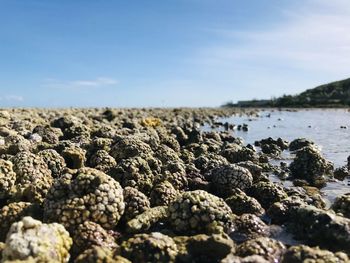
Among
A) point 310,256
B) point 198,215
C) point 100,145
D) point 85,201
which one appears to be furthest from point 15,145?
point 310,256

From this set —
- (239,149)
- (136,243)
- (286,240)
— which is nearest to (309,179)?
(239,149)

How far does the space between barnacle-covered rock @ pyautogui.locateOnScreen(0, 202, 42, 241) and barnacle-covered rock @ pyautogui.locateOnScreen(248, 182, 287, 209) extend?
14.4ft

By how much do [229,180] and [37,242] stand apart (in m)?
5.33

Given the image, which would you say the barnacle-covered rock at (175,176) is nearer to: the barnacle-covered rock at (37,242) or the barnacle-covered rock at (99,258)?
the barnacle-covered rock at (37,242)

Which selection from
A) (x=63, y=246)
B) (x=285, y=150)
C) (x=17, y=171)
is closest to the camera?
(x=63, y=246)

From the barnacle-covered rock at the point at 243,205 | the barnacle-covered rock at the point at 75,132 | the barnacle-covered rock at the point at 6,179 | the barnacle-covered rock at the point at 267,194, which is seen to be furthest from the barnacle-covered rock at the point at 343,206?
the barnacle-covered rock at the point at 75,132

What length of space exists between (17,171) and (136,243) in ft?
13.7

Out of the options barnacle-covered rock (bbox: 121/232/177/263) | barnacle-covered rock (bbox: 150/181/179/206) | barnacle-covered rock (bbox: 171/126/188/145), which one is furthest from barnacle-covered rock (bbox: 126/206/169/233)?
barnacle-covered rock (bbox: 171/126/188/145)

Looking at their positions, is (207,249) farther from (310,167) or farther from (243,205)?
(310,167)

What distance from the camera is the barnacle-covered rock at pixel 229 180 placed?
32.7 feet

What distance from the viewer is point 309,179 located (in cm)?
1280

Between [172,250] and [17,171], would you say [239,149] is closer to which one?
[17,171]

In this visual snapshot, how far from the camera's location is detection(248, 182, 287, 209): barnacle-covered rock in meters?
9.20

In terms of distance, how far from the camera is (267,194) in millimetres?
9352
